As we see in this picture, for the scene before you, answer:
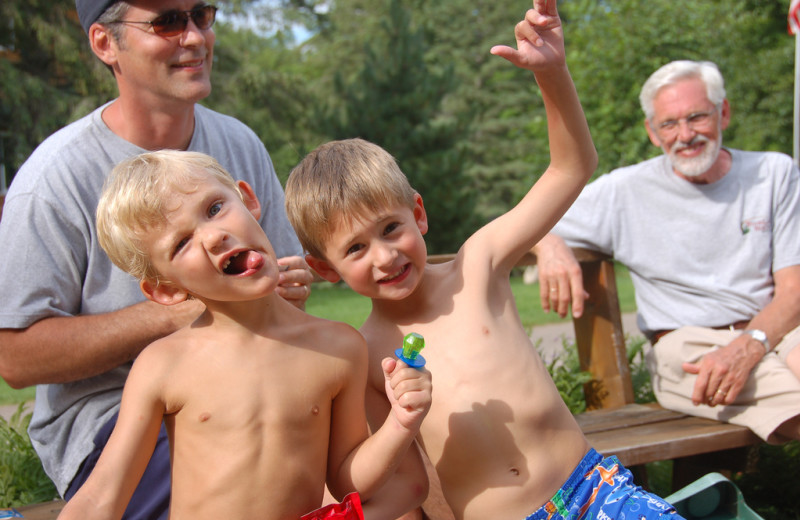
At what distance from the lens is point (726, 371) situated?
3.37 meters

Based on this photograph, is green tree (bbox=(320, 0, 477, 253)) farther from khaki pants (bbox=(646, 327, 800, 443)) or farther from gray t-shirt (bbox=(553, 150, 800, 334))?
khaki pants (bbox=(646, 327, 800, 443))

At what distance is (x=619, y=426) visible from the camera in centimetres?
350

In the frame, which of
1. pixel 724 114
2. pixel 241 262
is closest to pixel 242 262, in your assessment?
pixel 241 262

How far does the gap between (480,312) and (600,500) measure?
57 cm

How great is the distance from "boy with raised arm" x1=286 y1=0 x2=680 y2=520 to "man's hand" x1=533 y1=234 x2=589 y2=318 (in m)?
0.81

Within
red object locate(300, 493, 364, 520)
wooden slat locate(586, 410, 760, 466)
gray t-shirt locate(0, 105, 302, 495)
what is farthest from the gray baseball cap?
wooden slat locate(586, 410, 760, 466)

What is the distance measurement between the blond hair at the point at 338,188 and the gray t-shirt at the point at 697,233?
188 cm

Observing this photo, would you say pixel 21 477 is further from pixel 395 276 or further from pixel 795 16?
pixel 795 16

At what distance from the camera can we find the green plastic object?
8.68ft

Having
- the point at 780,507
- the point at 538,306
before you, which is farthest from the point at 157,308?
the point at 538,306

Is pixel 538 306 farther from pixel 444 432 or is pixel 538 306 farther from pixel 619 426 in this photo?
pixel 444 432

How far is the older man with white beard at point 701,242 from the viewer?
353 cm

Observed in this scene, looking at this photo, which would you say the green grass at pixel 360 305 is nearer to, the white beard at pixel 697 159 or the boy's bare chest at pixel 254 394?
the white beard at pixel 697 159

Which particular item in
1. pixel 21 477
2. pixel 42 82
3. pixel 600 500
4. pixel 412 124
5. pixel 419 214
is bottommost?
pixel 412 124
